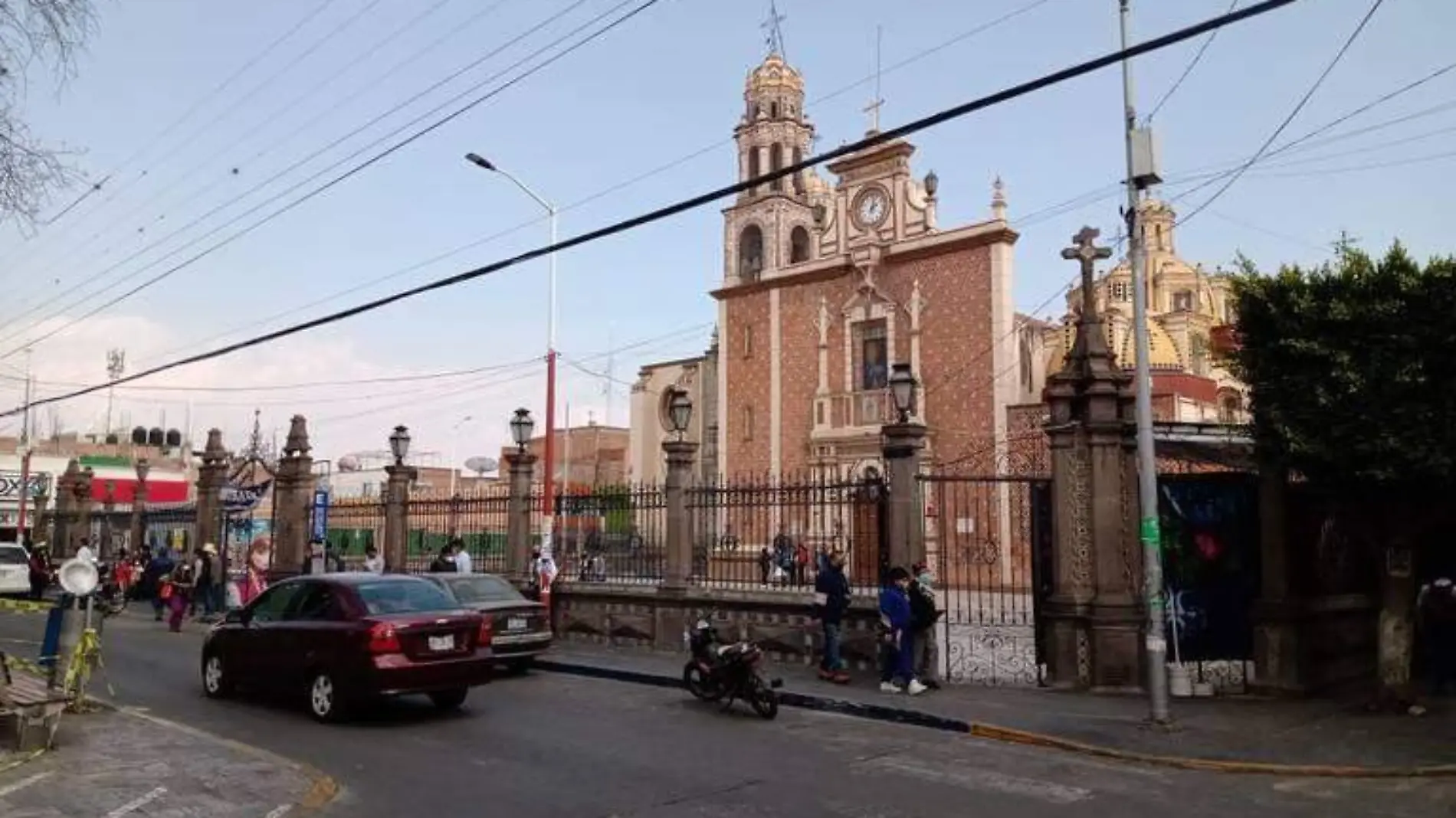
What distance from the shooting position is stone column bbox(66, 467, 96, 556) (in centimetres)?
3859

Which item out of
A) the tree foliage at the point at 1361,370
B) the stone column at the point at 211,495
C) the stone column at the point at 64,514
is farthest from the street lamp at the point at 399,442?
the stone column at the point at 64,514

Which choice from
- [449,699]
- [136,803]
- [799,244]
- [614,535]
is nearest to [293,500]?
[614,535]

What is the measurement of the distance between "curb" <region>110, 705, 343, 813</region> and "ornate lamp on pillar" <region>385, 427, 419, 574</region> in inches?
466

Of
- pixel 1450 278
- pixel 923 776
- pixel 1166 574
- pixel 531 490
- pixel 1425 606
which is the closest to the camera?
pixel 923 776

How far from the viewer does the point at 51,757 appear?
9.13m

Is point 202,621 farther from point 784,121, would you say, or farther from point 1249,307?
Result: point 784,121

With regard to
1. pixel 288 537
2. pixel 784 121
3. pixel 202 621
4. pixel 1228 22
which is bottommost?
pixel 202 621

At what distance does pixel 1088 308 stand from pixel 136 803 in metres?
11.8

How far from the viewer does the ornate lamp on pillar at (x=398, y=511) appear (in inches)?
936

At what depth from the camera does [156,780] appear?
839 cm

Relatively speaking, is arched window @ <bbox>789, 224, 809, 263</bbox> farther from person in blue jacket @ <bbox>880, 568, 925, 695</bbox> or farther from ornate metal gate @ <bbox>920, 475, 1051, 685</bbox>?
person in blue jacket @ <bbox>880, 568, 925, 695</bbox>

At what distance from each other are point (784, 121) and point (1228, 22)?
130 feet

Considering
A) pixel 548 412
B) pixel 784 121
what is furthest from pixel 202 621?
pixel 784 121

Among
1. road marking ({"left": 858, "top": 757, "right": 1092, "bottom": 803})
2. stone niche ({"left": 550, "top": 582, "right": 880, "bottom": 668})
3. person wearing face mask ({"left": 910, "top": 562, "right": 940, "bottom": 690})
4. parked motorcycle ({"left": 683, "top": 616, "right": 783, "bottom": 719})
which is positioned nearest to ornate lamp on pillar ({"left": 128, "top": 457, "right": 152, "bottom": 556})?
stone niche ({"left": 550, "top": 582, "right": 880, "bottom": 668})
